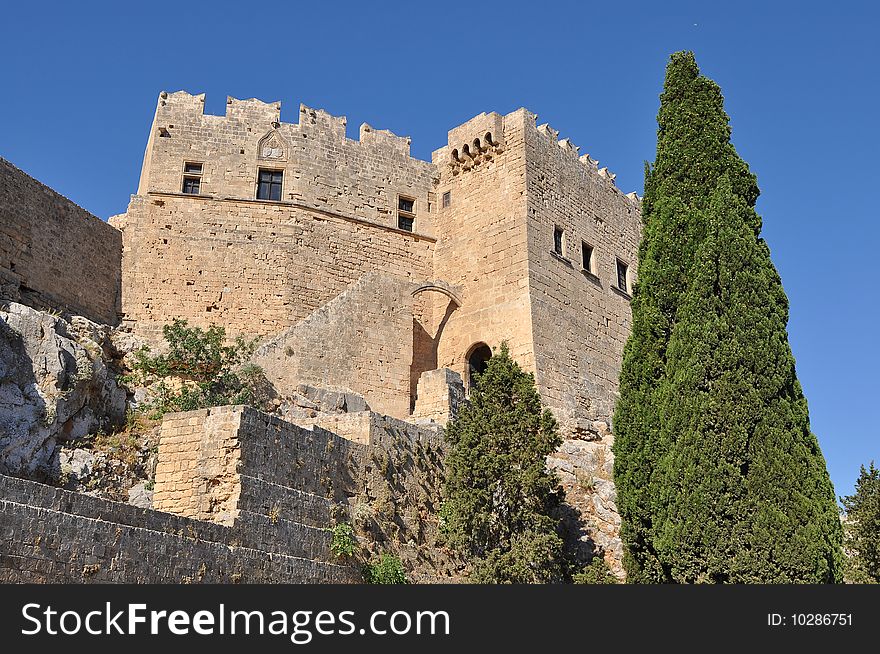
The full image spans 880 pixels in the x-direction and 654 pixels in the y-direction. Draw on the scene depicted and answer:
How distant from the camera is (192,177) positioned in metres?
26.0

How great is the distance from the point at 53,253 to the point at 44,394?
20.1 feet

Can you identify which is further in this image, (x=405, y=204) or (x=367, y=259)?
(x=405, y=204)

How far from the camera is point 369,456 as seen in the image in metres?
15.4

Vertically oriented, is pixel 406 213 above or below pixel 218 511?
above

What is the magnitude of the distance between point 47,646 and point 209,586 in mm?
1267

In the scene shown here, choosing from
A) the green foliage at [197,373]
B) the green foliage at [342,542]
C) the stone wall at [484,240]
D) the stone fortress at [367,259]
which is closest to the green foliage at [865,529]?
the stone fortress at [367,259]

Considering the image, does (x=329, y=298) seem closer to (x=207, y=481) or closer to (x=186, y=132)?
(x=186, y=132)

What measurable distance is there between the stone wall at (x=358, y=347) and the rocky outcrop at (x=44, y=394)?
13.7 feet

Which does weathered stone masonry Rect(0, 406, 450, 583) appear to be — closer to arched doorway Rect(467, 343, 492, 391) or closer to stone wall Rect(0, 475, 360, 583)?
stone wall Rect(0, 475, 360, 583)

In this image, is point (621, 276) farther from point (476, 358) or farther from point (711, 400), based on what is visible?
point (711, 400)

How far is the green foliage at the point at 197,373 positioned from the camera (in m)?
20.5

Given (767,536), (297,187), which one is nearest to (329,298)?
(297,187)

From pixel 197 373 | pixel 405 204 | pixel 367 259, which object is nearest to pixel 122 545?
pixel 197 373

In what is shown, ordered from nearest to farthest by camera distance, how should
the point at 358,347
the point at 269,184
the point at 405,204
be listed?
1. the point at 358,347
2. the point at 269,184
3. the point at 405,204
